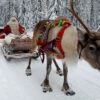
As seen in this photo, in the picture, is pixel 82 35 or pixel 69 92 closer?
pixel 82 35

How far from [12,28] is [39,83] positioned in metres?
4.03

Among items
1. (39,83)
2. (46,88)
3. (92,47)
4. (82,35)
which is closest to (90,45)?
(92,47)

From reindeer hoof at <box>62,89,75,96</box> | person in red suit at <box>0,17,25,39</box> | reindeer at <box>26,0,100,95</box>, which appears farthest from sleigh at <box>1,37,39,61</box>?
reindeer at <box>26,0,100,95</box>

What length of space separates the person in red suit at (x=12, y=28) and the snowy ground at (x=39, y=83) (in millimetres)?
2235

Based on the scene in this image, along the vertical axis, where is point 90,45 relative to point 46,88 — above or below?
above

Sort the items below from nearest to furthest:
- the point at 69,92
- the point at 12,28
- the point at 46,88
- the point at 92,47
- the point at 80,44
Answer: the point at 92,47 → the point at 80,44 → the point at 69,92 → the point at 46,88 → the point at 12,28

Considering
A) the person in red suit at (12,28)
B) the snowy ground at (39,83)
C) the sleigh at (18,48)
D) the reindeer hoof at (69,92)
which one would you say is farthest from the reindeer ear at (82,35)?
the person in red suit at (12,28)

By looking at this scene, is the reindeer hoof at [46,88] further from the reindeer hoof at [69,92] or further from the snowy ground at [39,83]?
the reindeer hoof at [69,92]

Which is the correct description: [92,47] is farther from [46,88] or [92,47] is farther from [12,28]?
[12,28]

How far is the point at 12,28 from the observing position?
737 centimetres

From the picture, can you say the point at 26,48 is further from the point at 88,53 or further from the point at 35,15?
the point at 35,15

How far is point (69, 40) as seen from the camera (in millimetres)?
2711

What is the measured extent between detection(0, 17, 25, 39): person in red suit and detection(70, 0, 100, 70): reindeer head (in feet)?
17.9

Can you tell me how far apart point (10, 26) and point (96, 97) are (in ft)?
17.7
